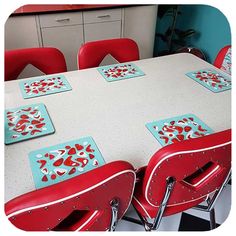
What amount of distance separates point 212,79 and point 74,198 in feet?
3.25

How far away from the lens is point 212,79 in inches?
50.6

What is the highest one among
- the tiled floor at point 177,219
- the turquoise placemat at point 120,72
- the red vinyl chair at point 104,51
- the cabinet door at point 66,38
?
the red vinyl chair at point 104,51

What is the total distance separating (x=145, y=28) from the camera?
7.96 ft

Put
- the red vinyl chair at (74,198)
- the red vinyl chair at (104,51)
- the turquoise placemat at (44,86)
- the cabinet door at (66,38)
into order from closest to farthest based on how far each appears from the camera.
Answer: the red vinyl chair at (74,198), the turquoise placemat at (44,86), the red vinyl chair at (104,51), the cabinet door at (66,38)

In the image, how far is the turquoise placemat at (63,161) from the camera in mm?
760

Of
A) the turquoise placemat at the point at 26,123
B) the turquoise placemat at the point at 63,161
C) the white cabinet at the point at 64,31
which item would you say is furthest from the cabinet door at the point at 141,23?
the turquoise placemat at the point at 63,161

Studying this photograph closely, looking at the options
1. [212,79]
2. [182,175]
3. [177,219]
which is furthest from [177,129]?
[177,219]

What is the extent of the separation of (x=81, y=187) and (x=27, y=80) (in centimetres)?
85

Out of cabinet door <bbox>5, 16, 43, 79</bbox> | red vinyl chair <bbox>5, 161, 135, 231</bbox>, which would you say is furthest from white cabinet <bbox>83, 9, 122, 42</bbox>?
red vinyl chair <bbox>5, 161, 135, 231</bbox>

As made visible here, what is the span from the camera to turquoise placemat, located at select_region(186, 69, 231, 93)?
1.22 m

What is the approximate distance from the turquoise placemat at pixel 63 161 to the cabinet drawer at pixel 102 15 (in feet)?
5.18

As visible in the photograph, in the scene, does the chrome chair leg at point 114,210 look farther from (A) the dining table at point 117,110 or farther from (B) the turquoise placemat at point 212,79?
(B) the turquoise placemat at point 212,79

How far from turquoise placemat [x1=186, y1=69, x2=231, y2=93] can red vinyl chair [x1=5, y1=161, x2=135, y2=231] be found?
29.3 inches

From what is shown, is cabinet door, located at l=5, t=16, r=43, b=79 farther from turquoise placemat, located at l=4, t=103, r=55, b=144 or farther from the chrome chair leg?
the chrome chair leg
